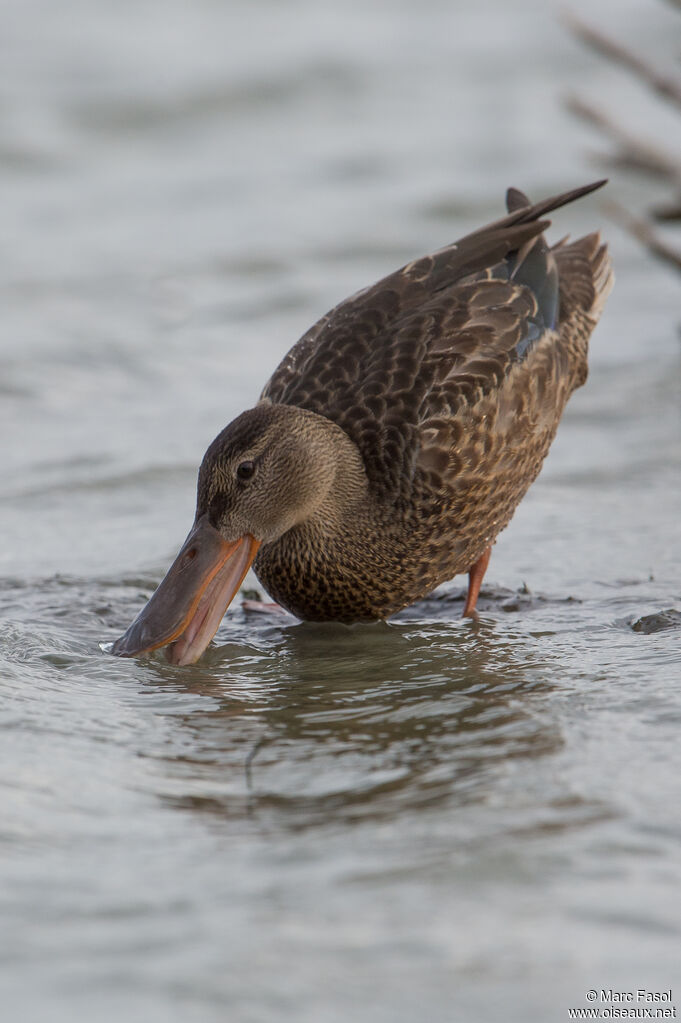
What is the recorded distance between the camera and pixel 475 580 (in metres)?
5.74

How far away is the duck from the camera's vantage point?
500cm

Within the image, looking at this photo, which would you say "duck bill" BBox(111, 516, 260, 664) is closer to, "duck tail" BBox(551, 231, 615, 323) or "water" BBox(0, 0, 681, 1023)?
"water" BBox(0, 0, 681, 1023)

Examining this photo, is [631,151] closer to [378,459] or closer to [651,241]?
[651,241]

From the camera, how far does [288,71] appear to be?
13734mm

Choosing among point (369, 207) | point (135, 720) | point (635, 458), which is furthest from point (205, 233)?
point (135, 720)

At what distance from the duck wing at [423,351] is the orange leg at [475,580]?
0.54 meters

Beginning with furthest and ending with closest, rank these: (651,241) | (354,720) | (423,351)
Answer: (651,241)
(423,351)
(354,720)

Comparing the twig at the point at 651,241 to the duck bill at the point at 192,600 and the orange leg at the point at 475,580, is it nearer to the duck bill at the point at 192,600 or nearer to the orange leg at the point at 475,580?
the orange leg at the point at 475,580

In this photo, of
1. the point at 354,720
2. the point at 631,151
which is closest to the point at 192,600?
the point at 354,720

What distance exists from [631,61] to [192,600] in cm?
445

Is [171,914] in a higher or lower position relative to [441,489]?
lower

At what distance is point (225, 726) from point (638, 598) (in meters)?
1.92

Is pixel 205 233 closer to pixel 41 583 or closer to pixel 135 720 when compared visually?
pixel 41 583

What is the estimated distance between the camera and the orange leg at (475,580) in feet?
18.6
